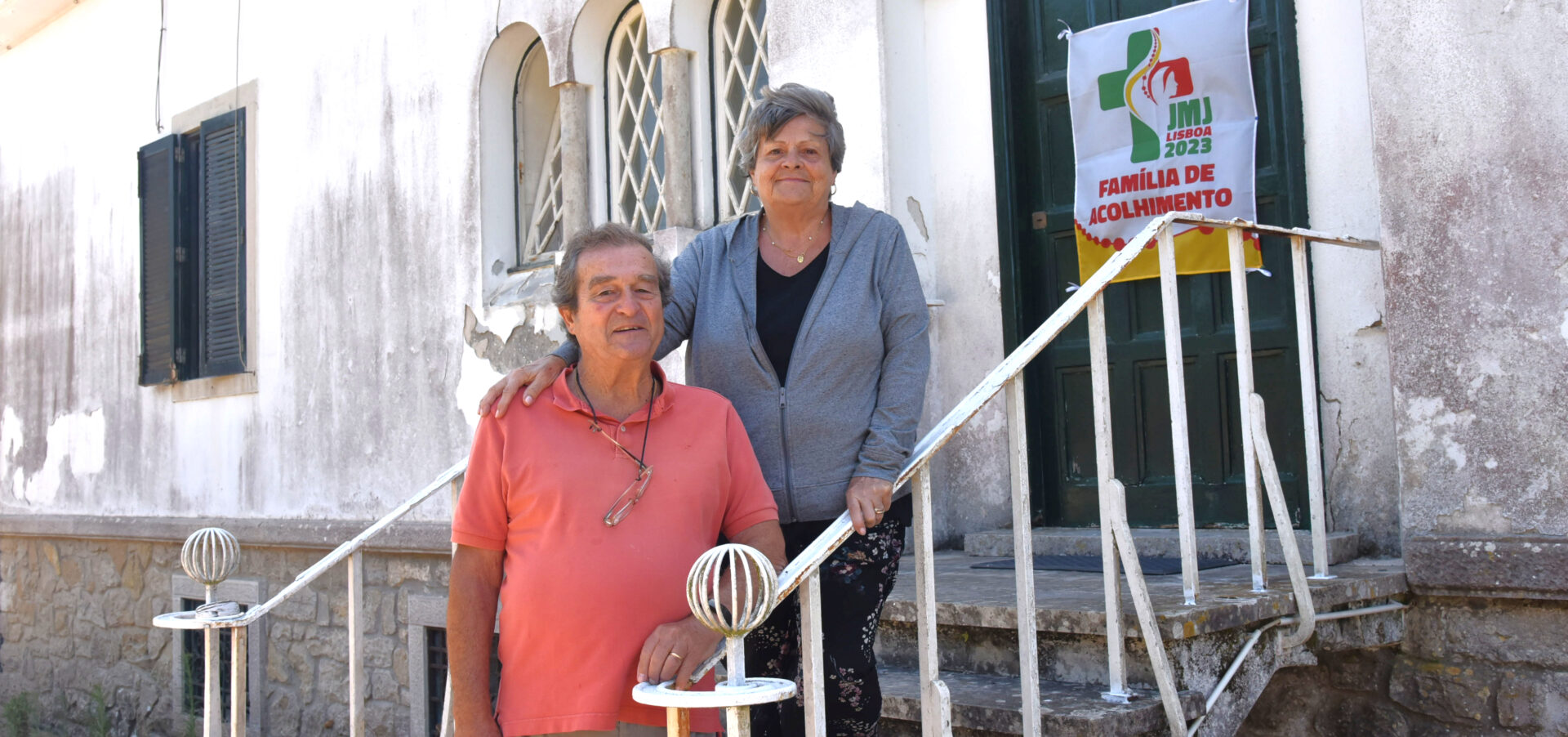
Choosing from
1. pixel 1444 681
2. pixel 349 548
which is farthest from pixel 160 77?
pixel 1444 681

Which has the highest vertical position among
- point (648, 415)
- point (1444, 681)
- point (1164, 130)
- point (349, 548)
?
point (1164, 130)

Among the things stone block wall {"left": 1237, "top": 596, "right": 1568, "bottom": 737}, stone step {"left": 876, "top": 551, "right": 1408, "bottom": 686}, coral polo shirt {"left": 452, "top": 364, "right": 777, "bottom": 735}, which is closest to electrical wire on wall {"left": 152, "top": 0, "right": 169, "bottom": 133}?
stone step {"left": 876, "top": 551, "right": 1408, "bottom": 686}

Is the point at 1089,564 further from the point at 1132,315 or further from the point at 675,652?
the point at 675,652

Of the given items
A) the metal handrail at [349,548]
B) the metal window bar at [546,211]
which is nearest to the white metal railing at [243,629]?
the metal handrail at [349,548]

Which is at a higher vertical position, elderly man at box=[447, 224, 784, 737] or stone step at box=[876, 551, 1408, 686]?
elderly man at box=[447, 224, 784, 737]

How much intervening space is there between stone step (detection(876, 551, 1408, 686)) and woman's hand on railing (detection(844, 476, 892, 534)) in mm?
880

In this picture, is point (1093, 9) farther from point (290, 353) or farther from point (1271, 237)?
point (290, 353)

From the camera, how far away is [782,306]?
2637mm

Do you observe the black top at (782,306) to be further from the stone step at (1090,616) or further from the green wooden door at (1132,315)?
the green wooden door at (1132,315)

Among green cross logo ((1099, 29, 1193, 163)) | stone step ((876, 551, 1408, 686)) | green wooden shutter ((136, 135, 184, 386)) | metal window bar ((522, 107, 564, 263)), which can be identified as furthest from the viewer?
green wooden shutter ((136, 135, 184, 386))

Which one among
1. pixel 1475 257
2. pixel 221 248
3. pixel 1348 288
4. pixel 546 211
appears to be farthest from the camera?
pixel 221 248

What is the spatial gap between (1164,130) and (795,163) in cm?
237

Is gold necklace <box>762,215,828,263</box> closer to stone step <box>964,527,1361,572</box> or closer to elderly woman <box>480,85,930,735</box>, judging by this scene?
elderly woman <box>480,85,930,735</box>

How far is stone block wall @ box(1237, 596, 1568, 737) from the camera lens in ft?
10.9
